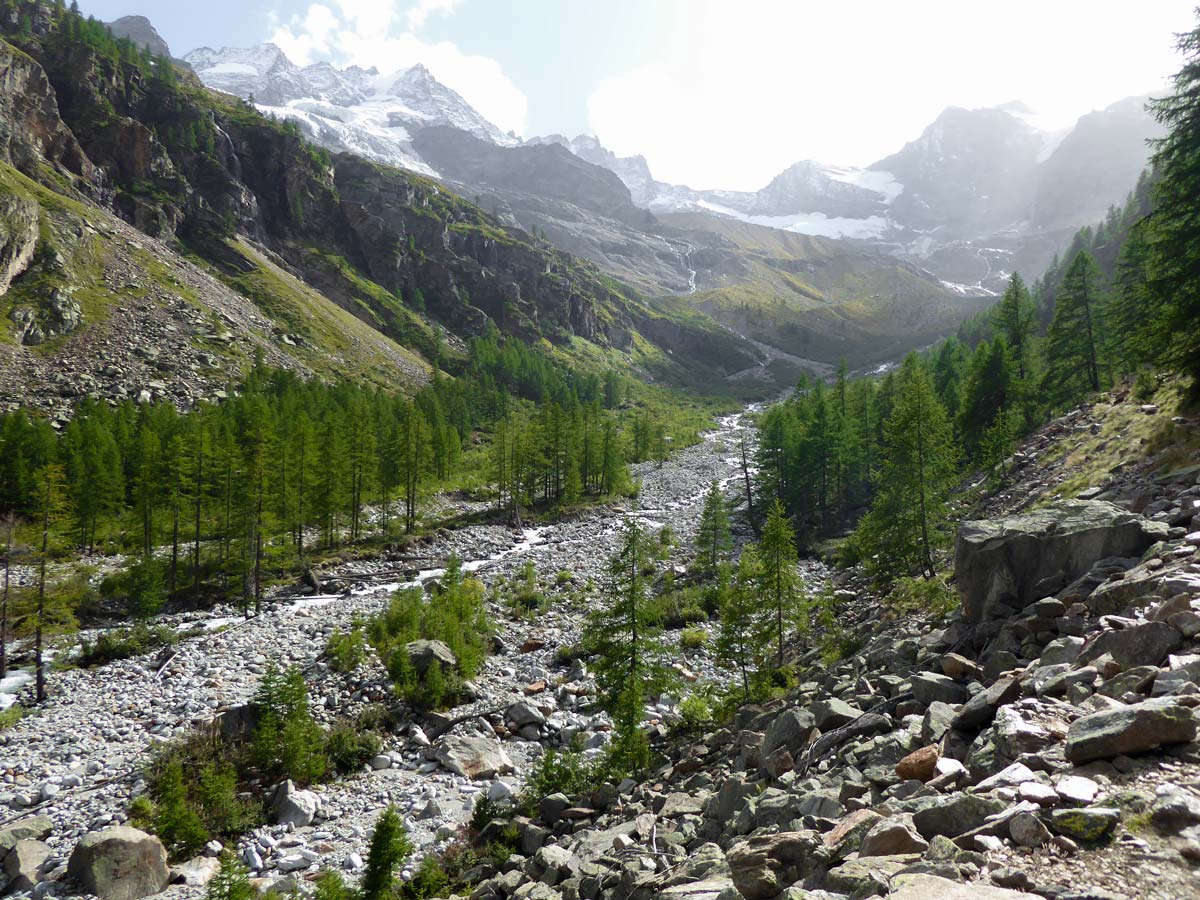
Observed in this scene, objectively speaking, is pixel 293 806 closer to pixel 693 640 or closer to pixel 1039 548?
pixel 693 640

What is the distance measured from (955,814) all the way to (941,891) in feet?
4.97

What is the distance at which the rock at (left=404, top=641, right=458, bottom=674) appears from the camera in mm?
24422

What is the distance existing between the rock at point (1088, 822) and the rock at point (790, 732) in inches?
296

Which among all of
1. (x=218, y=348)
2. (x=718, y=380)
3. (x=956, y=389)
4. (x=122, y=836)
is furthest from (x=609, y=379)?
(x=122, y=836)

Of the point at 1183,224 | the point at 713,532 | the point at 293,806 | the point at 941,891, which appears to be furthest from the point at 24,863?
the point at 1183,224

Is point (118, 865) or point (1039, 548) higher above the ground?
point (1039, 548)

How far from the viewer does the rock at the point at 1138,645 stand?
273 inches

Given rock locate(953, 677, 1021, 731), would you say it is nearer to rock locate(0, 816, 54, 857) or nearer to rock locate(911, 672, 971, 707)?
rock locate(911, 672, 971, 707)

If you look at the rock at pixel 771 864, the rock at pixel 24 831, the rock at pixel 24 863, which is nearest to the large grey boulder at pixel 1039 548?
the rock at pixel 771 864

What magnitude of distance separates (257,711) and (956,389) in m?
57.0

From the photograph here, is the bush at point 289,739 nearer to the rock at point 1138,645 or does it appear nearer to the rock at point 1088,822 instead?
the rock at point 1088,822

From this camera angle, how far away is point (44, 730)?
21.8m

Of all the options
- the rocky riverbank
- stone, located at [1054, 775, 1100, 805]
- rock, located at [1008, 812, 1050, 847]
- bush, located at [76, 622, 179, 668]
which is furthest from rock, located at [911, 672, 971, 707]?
bush, located at [76, 622, 179, 668]

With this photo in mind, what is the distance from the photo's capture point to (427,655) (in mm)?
24734
